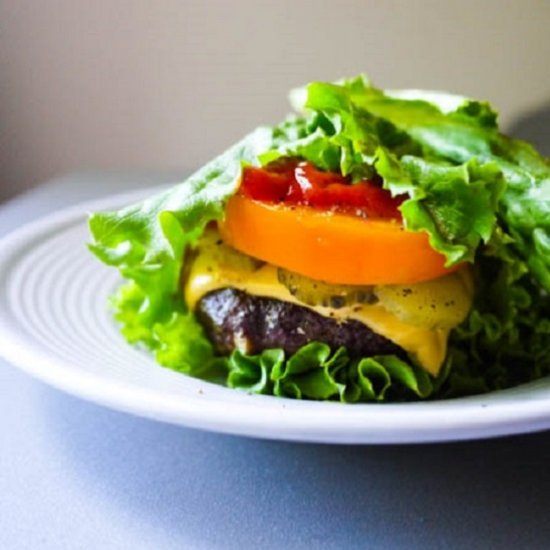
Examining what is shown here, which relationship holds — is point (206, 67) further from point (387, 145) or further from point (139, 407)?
point (139, 407)

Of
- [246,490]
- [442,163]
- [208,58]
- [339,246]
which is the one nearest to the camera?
[246,490]

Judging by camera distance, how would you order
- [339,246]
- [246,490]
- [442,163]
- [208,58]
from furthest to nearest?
[208,58] < [442,163] < [339,246] < [246,490]

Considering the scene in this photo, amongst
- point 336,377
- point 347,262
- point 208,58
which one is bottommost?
point 208,58

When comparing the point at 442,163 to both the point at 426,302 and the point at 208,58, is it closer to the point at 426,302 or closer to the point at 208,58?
the point at 426,302

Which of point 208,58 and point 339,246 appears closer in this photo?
point 339,246

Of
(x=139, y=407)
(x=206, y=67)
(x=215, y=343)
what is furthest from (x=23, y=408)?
(x=206, y=67)

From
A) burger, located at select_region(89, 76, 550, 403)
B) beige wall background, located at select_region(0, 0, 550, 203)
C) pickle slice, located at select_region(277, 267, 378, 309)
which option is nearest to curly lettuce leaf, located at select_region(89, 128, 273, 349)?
burger, located at select_region(89, 76, 550, 403)

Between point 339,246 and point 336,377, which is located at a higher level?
point 339,246

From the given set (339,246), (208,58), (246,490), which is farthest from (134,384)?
(208,58)

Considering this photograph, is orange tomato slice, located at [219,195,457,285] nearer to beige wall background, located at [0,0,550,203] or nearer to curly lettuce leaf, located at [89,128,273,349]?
curly lettuce leaf, located at [89,128,273,349]
